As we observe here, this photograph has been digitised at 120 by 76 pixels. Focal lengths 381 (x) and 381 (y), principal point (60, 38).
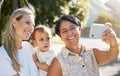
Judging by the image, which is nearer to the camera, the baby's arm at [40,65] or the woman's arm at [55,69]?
the woman's arm at [55,69]

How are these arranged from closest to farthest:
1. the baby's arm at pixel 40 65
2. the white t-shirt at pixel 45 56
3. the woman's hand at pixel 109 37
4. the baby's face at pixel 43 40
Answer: the woman's hand at pixel 109 37 → the baby's arm at pixel 40 65 → the white t-shirt at pixel 45 56 → the baby's face at pixel 43 40

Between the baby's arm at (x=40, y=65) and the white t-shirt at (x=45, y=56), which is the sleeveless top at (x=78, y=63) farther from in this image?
the white t-shirt at (x=45, y=56)

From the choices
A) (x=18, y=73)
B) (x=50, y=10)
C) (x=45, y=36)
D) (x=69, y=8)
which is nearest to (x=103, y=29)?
(x=18, y=73)

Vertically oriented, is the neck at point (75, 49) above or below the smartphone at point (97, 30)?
below

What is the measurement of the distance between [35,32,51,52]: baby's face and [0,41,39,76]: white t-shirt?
0.41 m

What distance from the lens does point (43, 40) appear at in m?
3.75

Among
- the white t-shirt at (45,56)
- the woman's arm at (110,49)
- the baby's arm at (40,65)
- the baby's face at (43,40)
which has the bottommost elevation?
the white t-shirt at (45,56)

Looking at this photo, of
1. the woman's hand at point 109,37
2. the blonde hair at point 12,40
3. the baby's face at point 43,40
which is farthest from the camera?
the baby's face at point 43,40

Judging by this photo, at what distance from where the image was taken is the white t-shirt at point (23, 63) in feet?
9.45

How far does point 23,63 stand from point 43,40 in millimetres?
730

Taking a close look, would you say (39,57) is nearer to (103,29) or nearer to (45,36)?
(45,36)

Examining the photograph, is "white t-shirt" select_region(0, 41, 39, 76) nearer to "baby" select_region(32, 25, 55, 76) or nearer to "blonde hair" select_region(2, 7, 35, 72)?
"blonde hair" select_region(2, 7, 35, 72)

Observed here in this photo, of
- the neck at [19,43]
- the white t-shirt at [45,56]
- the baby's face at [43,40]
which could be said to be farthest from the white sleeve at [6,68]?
the baby's face at [43,40]

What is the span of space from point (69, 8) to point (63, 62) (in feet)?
43.2
